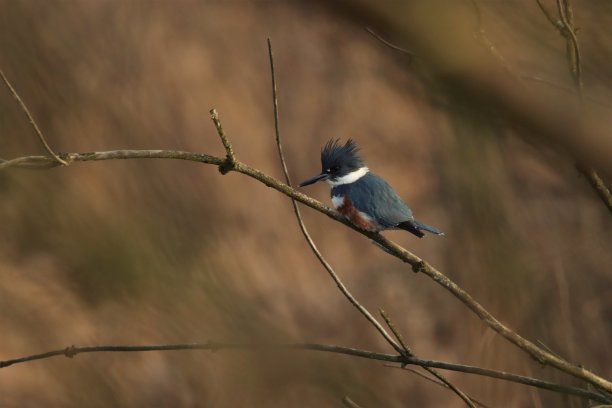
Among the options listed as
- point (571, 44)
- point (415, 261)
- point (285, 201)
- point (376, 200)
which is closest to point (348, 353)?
point (415, 261)

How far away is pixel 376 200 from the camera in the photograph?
2.43 m

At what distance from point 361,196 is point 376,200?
47 mm

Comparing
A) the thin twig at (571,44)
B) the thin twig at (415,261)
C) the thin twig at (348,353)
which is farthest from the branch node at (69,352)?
the thin twig at (571,44)

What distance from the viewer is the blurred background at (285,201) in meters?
1.82

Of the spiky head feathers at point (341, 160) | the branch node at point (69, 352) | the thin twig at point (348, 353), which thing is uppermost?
the spiky head feathers at point (341, 160)

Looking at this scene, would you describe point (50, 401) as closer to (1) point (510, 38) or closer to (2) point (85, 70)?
(2) point (85, 70)

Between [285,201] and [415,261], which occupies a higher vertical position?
[285,201]

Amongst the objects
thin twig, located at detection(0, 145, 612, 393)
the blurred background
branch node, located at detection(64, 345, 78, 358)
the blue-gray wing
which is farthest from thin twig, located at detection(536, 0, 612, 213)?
branch node, located at detection(64, 345, 78, 358)

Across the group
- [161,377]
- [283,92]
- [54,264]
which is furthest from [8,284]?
[283,92]

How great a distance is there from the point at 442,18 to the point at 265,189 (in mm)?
6876

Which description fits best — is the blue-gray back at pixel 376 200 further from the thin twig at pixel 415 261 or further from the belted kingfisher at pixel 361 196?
the thin twig at pixel 415 261

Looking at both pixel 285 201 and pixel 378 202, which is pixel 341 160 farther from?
pixel 285 201

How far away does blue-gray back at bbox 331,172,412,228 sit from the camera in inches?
94.4

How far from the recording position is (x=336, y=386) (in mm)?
2375
